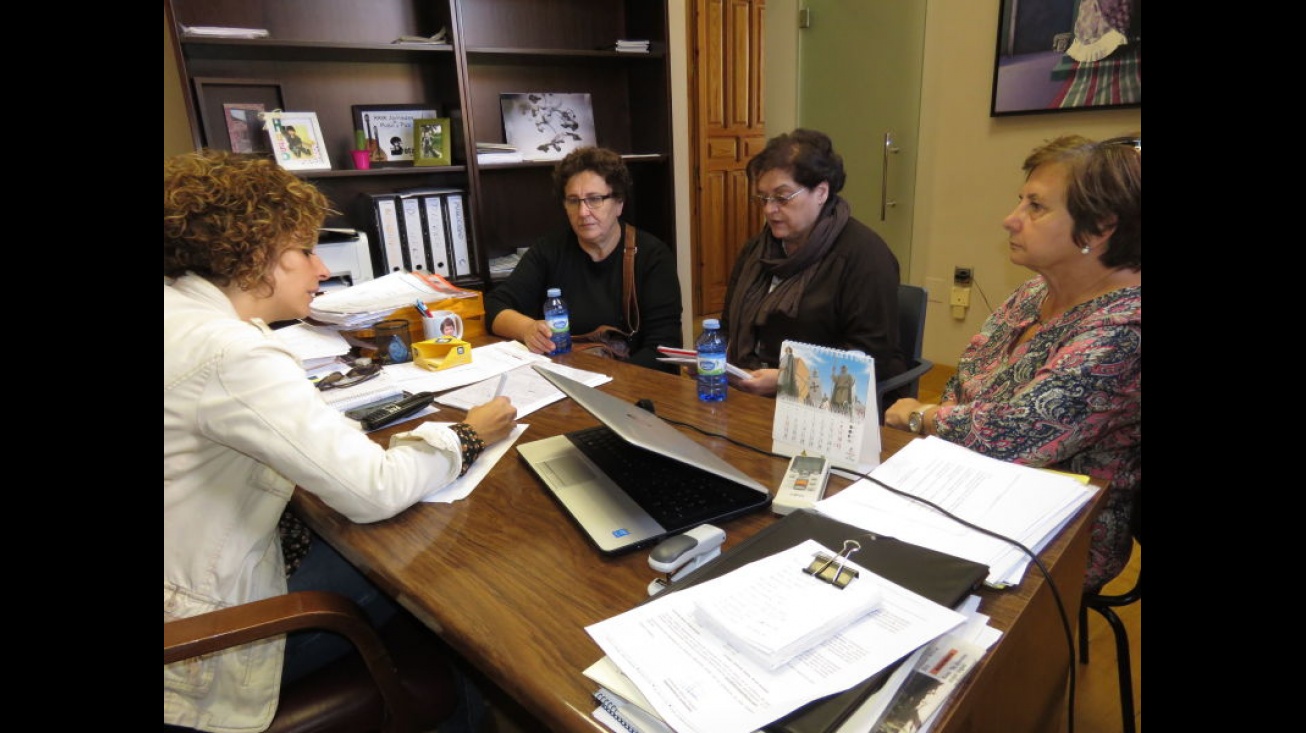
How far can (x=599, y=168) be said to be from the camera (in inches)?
87.2

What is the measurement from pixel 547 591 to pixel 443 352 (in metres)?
1.09

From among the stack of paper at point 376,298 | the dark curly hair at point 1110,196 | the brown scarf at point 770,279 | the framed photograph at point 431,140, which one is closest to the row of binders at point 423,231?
the framed photograph at point 431,140

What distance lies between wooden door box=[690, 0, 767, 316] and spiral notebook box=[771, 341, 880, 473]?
3.20 meters

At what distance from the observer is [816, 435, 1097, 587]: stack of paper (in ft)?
2.86

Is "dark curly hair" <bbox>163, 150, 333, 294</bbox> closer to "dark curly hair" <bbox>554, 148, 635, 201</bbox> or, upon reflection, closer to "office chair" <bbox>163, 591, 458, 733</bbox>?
"office chair" <bbox>163, 591, 458, 733</bbox>

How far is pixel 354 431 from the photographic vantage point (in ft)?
3.28

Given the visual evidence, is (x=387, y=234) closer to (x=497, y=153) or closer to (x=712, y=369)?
(x=497, y=153)

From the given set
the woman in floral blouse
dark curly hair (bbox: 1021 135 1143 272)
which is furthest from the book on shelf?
dark curly hair (bbox: 1021 135 1143 272)

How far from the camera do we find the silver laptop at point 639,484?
36.9 inches

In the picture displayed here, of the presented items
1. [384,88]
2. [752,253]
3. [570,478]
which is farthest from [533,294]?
[570,478]

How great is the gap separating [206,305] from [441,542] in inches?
19.3

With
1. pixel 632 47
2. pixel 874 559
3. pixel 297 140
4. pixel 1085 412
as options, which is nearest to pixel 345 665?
pixel 874 559

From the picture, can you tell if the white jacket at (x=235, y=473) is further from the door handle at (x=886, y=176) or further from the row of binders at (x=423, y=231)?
the door handle at (x=886, y=176)
